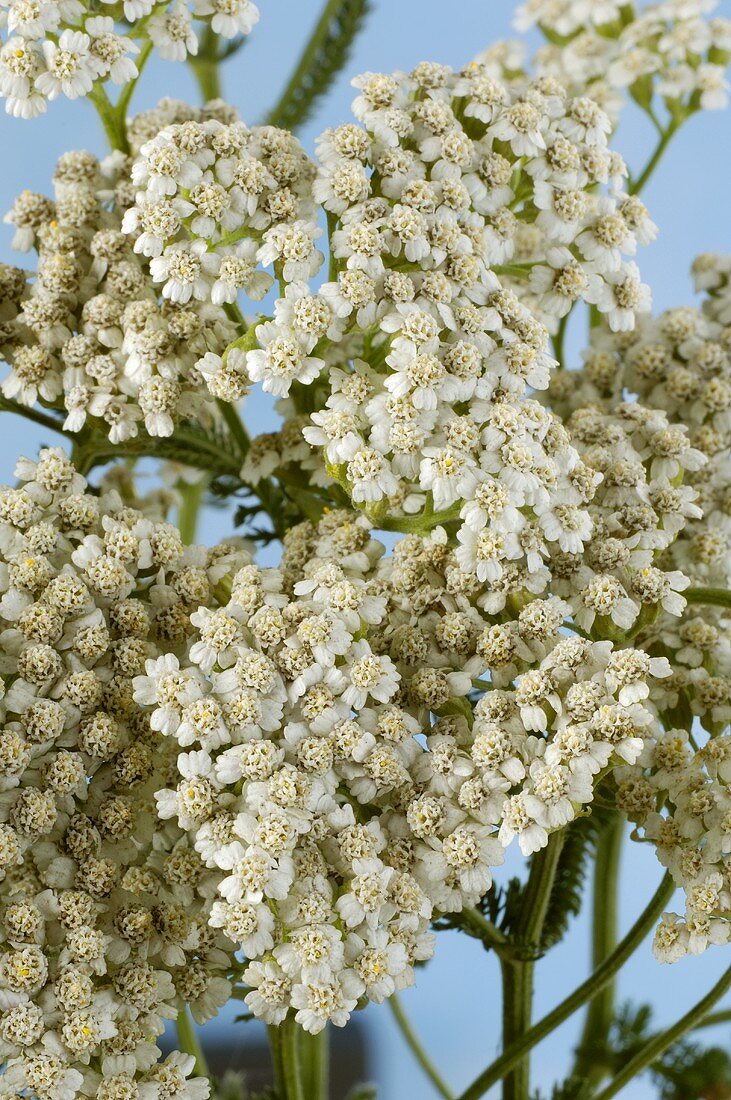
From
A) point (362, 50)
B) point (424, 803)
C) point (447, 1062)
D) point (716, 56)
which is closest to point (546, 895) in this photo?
point (424, 803)

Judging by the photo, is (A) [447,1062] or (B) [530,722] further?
(A) [447,1062]

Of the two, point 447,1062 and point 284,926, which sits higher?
point 447,1062

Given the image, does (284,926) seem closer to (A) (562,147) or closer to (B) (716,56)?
(A) (562,147)

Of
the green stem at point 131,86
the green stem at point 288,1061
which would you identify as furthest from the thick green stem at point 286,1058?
the green stem at point 131,86

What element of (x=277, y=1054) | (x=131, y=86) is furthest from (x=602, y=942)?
(x=131, y=86)

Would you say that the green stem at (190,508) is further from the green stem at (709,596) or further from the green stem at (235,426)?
the green stem at (709,596)

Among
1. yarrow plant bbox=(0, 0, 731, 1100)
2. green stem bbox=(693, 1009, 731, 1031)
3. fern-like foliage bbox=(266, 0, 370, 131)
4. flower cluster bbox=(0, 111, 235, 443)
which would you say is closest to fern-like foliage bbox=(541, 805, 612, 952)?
yarrow plant bbox=(0, 0, 731, 1100)
